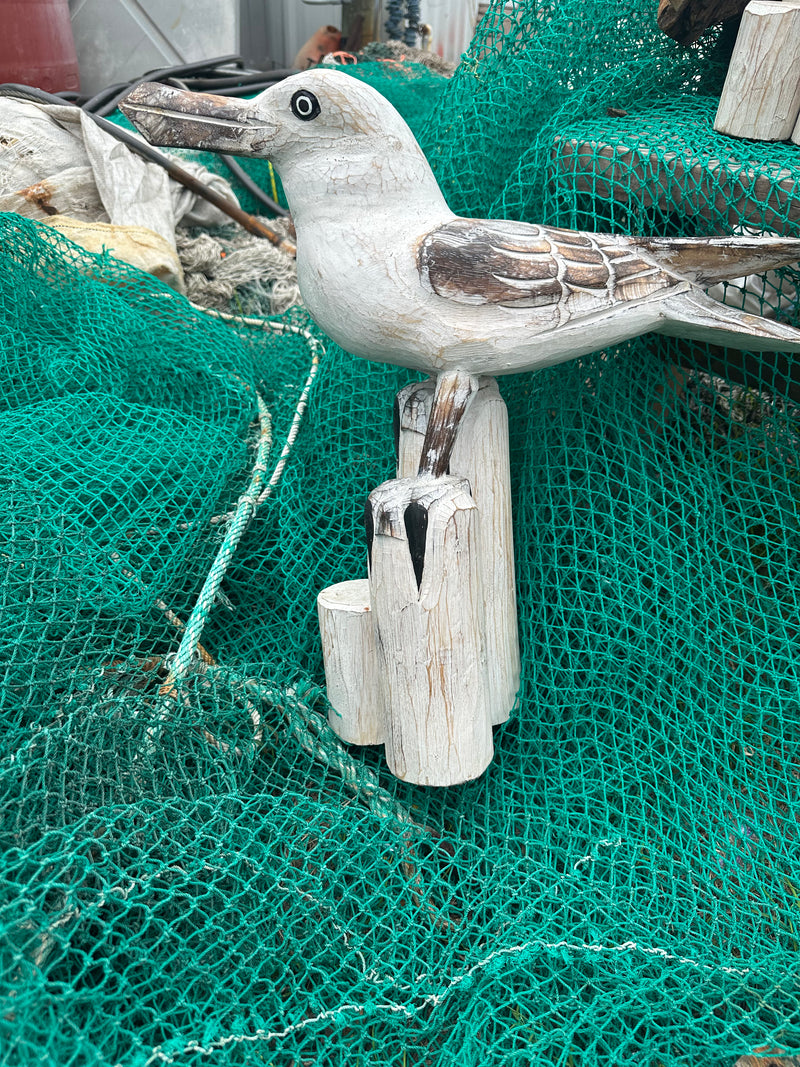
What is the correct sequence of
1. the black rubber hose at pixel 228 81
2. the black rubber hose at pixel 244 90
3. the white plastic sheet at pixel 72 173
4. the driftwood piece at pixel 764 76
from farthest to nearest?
1. the black rubber hose at pixel 228 81
2. the black rubber hose at pixel 244 90
3. the white plastic sheet at pixel 72 173
4. the driftwood piece at pixel 764 76

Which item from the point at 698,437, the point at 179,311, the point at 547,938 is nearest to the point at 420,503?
the point at 547,938

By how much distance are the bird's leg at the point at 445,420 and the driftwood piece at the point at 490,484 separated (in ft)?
0.18

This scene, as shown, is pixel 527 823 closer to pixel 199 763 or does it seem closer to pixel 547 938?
pixel 547 938

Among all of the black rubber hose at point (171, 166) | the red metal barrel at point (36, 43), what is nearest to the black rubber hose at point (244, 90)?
the black rubber hose at point (171, 166)

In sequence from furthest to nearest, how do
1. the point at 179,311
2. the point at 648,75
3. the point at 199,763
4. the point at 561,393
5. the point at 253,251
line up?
1. the point at 253,251
2. the point at 179,311
3. the point at 648,75
4. the point at 561,393
5. the point at 199,763

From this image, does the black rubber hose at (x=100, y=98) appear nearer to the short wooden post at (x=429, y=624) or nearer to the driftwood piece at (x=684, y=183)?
the driftwood piece at (x=684, y=183)

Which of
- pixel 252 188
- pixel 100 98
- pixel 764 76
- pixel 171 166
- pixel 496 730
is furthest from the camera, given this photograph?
pixel 252 188

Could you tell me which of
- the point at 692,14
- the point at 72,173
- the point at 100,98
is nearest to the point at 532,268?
the point at 692,14

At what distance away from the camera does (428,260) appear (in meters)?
1.53

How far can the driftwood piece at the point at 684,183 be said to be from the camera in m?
1.71

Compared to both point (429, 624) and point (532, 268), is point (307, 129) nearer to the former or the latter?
point (532, 268)

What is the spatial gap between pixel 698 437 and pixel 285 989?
1.54m

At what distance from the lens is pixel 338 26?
8531 mm

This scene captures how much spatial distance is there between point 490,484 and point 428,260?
1.52 ft
